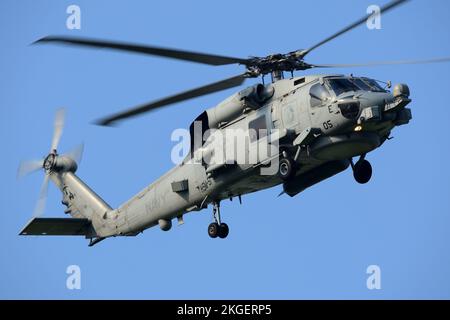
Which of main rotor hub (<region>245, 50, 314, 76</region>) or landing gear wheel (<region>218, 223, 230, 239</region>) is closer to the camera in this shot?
main rotor hub (<region>245, 50, 314, 76</region>)

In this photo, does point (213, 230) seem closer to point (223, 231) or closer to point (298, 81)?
point (223, 231)

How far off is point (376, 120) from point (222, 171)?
5.17 metres

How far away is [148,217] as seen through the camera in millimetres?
29547

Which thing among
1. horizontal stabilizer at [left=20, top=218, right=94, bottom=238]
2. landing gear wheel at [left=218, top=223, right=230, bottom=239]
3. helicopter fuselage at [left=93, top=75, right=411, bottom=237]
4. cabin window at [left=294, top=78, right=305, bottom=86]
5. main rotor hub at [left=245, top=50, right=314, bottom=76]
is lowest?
landing gear wheel at [left=218, top=223, right=230, bottom=239]

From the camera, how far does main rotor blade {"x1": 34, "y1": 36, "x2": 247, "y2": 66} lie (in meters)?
21.9

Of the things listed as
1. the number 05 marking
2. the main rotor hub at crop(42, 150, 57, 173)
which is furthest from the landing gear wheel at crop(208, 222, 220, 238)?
the main rotor hub at crop(42, 150, 57, 173)

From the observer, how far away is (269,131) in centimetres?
2570

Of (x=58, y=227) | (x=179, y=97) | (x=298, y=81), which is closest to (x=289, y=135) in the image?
(x=298, y=81)

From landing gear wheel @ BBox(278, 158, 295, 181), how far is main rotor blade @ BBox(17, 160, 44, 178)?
35.6 ft

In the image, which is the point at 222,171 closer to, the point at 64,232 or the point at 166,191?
the point at 166,191

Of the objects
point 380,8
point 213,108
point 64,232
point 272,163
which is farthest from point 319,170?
point 64,232

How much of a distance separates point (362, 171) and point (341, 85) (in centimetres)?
260

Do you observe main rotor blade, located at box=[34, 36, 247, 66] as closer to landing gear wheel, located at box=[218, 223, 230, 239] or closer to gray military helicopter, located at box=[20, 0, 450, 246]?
A: gray military helicopter, located at box=[20, 0, 450, 246]

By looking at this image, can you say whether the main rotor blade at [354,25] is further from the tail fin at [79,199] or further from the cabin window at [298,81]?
the tail fin at [79,199]
